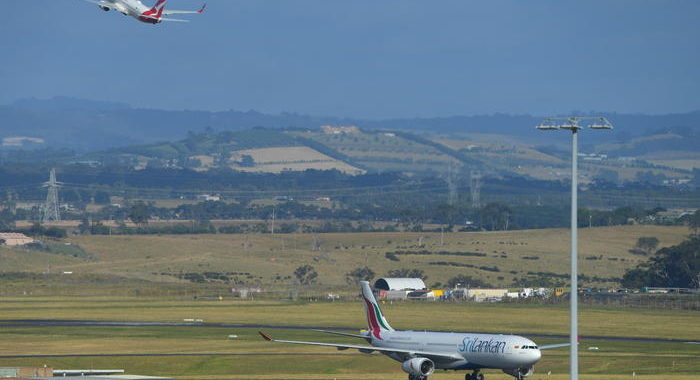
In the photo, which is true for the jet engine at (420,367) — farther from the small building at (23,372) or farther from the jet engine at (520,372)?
the small building at (23,372)

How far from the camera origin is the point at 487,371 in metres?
117

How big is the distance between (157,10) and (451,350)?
135 ft

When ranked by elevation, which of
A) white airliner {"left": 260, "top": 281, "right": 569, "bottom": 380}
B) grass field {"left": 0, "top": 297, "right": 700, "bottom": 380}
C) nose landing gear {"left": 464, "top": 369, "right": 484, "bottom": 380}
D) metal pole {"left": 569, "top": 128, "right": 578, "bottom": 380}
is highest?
metal pole {"left": 569, "top": 128, "right": 578, "bottom": 380}

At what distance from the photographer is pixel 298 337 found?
146500 millimetres

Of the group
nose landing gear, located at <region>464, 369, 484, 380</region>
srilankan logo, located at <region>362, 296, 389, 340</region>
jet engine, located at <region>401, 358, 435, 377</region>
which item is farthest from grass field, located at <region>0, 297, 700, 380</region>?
jet engine, located at <region>401, 358, 435, 377</region>

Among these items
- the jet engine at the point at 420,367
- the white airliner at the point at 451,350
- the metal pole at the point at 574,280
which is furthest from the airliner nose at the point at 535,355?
the metal pole at the point at 574,280

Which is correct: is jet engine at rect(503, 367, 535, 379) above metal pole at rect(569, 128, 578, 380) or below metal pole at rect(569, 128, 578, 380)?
below

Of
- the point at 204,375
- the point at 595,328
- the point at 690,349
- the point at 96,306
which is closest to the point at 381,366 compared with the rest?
the point at 204,375

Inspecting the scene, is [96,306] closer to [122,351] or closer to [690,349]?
[122,351]

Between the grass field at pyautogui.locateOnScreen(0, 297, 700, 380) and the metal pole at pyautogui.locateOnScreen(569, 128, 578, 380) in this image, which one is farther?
the grass field at pyautogui.locateOnScreen(0, 297, 700, 380)

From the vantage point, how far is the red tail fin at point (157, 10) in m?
117

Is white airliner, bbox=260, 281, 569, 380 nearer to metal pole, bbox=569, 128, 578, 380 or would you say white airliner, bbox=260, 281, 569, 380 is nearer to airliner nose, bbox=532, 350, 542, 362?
airliner nose, bbox=532, 350, 542, 362

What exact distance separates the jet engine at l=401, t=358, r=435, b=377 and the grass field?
6.65 m

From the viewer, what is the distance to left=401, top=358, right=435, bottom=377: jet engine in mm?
101875
